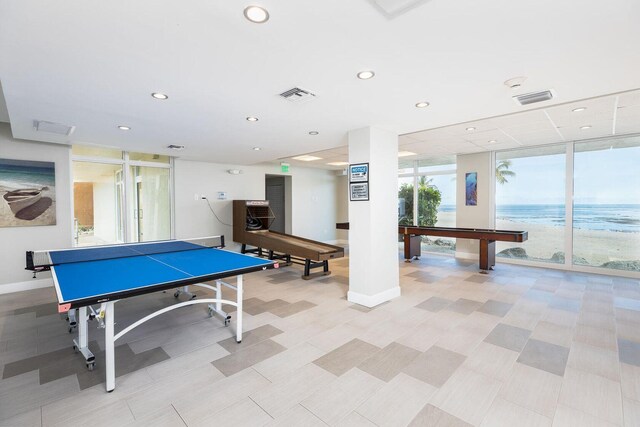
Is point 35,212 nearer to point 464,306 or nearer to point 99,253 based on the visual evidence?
point 99,253

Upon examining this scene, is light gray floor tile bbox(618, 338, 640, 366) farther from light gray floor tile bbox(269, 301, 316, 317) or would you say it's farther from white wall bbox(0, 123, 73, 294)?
white wall bbox(0, 123, 73, 294)

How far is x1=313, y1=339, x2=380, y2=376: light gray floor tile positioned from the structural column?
3.67 feet

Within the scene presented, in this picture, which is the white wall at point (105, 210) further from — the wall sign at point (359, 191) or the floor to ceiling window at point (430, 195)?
the floor to ceiling window at point (430, 195)

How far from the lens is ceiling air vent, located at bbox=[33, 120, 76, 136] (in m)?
3.74

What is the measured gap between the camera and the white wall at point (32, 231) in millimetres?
4750

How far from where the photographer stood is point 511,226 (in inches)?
268

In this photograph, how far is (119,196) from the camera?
6297 mm

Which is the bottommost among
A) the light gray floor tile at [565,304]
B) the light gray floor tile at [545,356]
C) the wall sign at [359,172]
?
the light gray floor tile at [545,356]

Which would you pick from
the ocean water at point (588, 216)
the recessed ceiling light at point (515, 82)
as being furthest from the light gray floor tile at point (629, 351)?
the ocean water at point (588, 216)

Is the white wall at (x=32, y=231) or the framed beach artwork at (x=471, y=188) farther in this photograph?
the framed beach artwork at (x=471, y=188)

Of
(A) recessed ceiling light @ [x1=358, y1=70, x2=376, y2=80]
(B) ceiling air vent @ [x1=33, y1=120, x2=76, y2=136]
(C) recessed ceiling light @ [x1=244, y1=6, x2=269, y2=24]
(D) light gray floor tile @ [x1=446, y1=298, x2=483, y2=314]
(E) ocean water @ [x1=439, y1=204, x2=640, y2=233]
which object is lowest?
(D) light gray floor tile @ [x1=446, y1=298, x2=483, y2=314]

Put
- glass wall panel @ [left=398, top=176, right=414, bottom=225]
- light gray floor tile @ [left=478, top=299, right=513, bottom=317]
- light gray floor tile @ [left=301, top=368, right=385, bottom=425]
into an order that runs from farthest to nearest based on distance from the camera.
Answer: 1. glass wall panel @ [left=398, top=176, right=414, bottom=225]
2. light gray floor tile @ [left=478, top=299, right=513, bottom=317]
3. light gray floor tile @ [left=301, top=368, right=385, bottom=425]

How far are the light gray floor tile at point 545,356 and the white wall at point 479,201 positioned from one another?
4529 mm

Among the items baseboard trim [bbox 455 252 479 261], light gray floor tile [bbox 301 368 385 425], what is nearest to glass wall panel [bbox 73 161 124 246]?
light gray floor tile [bbox 301 368 385 425]
